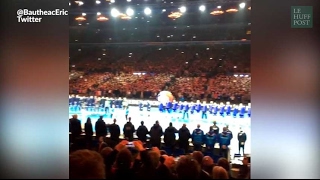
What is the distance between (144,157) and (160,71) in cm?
88

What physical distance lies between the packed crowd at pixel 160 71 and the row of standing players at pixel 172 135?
0.22 metres

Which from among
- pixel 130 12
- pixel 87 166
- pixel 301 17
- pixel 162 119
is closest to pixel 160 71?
pixel 162 119

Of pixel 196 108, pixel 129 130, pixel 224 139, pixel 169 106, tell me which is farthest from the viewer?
pixel 196 108

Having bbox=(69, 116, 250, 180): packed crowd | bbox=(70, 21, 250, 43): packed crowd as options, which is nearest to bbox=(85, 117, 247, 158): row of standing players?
bbox=(69, 116, 250, 180): packed crowd

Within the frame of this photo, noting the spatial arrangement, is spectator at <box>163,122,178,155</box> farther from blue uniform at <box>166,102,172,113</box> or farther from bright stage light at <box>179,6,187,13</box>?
bright stage light at <box>179,6,187,13</box>

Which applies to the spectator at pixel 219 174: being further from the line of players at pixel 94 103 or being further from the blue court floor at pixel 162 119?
the line of players at pixel 94 103

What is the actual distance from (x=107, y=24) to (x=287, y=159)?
1.15m

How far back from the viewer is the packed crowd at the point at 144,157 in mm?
851

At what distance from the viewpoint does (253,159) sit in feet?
4.48

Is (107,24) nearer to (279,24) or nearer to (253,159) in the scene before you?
(279,24)

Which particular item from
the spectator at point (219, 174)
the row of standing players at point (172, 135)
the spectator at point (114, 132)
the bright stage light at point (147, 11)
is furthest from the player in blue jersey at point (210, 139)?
the bright stage light at point (147, 11)

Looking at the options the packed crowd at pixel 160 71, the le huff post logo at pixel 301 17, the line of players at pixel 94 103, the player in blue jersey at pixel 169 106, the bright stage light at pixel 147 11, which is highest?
the bright stage light at pixel 147 11

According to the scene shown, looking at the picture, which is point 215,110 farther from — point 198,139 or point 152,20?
point 152,20

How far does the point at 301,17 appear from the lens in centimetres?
138
